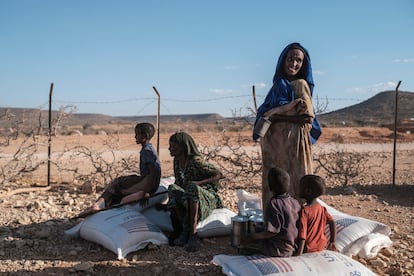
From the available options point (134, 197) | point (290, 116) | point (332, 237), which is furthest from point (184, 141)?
point (332, 237)

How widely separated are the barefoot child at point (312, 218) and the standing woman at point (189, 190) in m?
1.07

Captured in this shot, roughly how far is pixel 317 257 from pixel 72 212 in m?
3.24

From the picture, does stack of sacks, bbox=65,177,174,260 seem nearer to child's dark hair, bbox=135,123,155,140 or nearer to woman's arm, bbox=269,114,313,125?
child's dark hair, bbox=135,123,155,140

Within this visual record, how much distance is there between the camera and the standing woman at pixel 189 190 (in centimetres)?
400

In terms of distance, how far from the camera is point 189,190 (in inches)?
158

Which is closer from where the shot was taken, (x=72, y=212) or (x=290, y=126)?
(x=290, y=126)

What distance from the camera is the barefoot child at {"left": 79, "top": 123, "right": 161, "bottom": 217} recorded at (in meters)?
4.36

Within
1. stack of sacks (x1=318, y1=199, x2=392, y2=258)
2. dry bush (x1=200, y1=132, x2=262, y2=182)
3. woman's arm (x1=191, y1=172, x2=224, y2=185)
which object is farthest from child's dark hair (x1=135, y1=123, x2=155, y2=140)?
dry bush (x1=200, y1=132, x2=262, y2=182)

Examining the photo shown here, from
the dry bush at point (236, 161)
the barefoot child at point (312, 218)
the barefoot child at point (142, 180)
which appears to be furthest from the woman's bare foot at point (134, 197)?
the dry bush at point (236, 161)

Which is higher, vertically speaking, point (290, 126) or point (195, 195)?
point (290, 126)

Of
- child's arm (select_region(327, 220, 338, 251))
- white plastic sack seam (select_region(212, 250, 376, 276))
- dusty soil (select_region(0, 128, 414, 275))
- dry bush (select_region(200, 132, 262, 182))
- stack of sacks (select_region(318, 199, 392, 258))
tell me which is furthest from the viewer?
dry bush (select_region(200, 132, 262, 182))

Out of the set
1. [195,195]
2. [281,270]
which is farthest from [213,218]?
[281,270]

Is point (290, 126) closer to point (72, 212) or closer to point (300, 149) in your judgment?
point (300, 149)

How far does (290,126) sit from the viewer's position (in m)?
3.86
